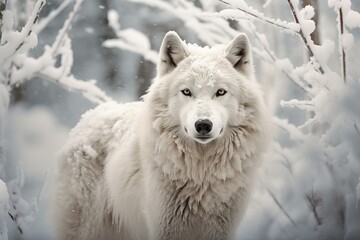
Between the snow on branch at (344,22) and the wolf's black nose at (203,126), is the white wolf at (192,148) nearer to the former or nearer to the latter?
the wolf's black nose at (203,126)

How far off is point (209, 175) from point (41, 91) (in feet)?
23.6

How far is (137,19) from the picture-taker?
34.8ft

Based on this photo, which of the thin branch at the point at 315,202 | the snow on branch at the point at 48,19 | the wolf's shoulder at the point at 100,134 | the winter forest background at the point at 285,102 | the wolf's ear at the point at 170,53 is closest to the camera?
the winter forest background at the point at 285,102

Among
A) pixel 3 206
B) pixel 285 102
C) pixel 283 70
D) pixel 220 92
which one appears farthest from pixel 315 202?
pixel 3 206

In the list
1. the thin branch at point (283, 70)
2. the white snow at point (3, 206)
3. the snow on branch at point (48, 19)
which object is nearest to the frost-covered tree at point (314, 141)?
the thin branch at point (283, 70)

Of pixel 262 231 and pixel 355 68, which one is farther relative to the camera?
pixel 262 231

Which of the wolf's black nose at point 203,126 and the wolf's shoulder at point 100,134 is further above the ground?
the wolf's black nose at point 203,126

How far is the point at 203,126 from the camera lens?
136 inches

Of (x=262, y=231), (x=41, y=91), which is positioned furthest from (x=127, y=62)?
(x=262, y=231)

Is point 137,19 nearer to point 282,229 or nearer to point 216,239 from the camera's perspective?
point 282,229

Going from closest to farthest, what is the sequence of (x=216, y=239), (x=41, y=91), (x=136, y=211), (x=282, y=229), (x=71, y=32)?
(x=216, y=239)
(x=136, y=211)
(x=282, y=229)
(x=41, y=91)
(x=71, y=32)

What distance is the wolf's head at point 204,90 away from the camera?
3535 mm

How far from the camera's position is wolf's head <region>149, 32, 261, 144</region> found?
354 centimetres

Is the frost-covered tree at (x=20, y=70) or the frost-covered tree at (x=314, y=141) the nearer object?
the frost-covered tree at (x=20, y=70)
